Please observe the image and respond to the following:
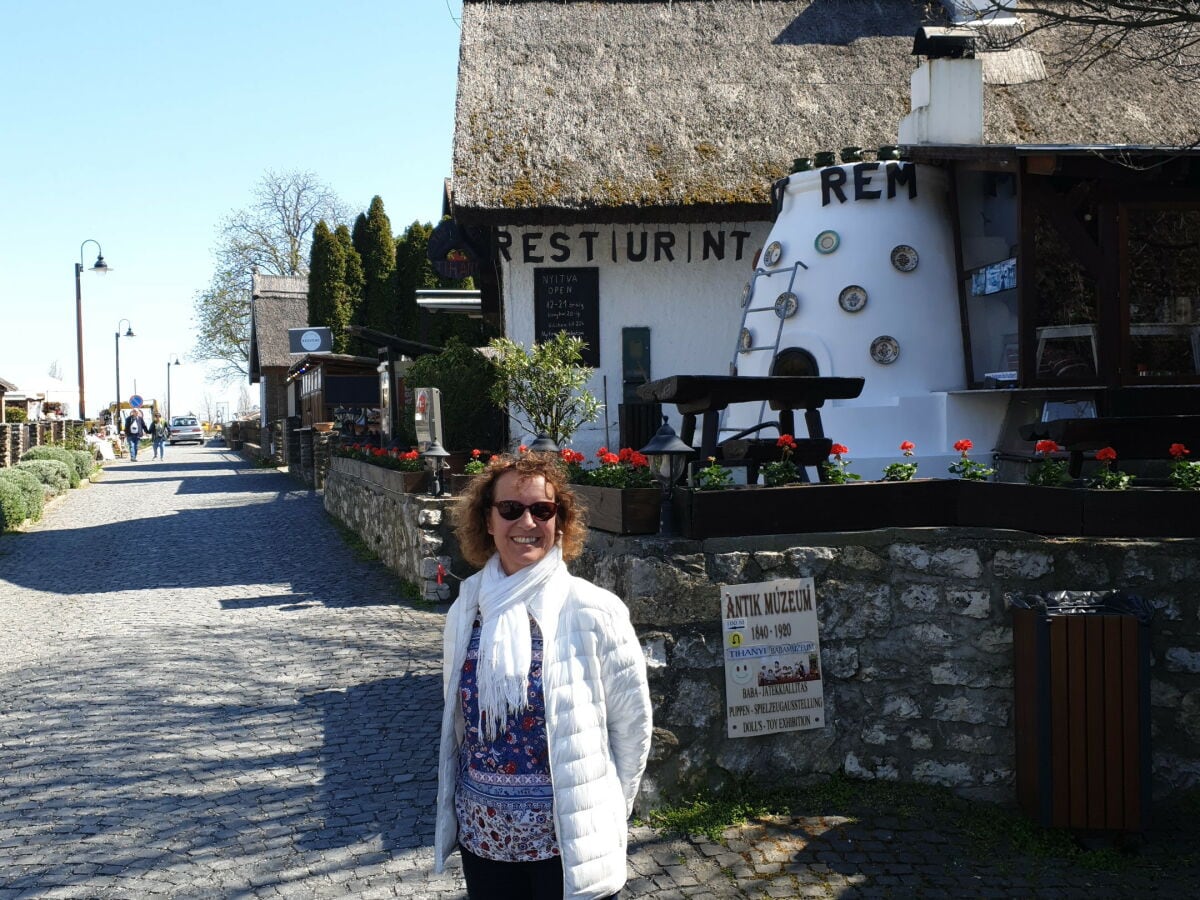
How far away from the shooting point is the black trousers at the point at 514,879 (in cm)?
307

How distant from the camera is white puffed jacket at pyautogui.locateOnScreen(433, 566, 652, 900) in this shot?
303cm

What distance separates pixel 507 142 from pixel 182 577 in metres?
6.00

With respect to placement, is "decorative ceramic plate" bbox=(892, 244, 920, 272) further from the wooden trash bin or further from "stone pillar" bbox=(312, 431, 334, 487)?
"stone pillar" bbox=(312, 431, 334, 487)

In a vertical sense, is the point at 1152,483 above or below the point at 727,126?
below

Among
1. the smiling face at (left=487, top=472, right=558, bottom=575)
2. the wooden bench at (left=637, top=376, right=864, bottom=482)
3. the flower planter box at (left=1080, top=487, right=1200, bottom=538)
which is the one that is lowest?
the flower planter box at (left=1080, top=487, right=1200, bottom=538)

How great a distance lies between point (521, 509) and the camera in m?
3.28

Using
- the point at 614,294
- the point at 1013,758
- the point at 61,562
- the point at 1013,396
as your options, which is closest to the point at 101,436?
the point at 61,562

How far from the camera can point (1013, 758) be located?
534 cm

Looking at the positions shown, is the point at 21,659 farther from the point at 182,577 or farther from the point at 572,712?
the point at 572,712

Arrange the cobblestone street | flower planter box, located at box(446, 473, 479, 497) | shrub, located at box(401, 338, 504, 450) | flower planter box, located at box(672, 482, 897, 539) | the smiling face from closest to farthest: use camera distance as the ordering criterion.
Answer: the smiling face, the cobblestone street, flower planter box, located at box(672, 482, 897, 539), flower planter box, located at box(446, 473, 479, 497), shrub, located at box(401, 338, 504, 450)

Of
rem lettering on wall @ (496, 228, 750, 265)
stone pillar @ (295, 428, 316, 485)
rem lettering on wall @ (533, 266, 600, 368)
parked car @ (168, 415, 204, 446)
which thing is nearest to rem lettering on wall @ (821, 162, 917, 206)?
rem lettering on wall @ (496, 228, 750, 265)

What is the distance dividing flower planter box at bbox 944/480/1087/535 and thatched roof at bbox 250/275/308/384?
131 ft

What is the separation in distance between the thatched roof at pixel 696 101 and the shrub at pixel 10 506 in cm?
772

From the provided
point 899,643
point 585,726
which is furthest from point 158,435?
point 585,726
